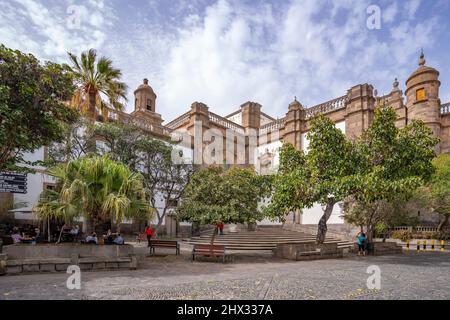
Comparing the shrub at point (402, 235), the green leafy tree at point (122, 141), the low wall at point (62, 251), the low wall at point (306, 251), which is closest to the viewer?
the low wall at point (62, 251)

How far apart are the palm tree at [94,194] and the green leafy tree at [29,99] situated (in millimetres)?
1928

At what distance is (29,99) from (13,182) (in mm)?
11026

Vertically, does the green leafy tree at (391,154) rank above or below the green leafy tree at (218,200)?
above

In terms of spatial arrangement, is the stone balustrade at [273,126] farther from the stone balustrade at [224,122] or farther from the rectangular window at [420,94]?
the rectangular window at [420,94]

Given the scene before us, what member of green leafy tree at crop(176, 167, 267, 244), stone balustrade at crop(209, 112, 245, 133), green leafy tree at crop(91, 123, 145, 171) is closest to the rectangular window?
stone balustrade at crop(209, 112, 245, 133)

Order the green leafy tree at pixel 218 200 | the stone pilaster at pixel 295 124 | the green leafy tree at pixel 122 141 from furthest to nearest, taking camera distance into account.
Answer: the stone pilaster at pixel 295 124, the green leafy tree at pixel 122 141, the green leafy tree at pixel 218 200

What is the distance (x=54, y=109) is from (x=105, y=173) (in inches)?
137

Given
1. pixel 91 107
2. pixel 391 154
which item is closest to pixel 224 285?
pixel 391 154

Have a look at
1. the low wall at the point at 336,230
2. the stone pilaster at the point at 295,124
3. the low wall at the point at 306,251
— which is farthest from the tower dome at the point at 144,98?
the low wall at the point at 306,251

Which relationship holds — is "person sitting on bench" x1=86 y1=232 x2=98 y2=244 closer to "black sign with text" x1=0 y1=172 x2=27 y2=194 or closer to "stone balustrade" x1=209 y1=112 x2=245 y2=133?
"black sign with text" x1=0 y1=172 x2=27 y2=194

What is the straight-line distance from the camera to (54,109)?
1110 cm

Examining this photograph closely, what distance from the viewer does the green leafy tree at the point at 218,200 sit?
1335 cm

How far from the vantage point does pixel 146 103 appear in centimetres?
3259
